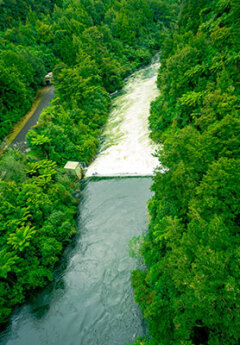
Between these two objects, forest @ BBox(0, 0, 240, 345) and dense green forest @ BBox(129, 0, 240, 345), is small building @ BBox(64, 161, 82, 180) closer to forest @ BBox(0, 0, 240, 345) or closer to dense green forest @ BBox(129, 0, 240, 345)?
forest @ BBox(0, 0, 240, 345)

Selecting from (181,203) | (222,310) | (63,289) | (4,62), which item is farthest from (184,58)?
(4,62)

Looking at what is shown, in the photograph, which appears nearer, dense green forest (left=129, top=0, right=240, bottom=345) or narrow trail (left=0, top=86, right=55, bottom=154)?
dense green forest (left=129, top=0, right=240, bottom=345)

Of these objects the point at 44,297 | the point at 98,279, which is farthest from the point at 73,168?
the point at 44,297

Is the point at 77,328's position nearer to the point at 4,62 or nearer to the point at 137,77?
the point at 4,62

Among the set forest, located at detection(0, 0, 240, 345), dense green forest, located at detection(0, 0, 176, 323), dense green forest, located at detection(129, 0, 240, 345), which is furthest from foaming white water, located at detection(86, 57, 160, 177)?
dense green forest, located at detection(129, 0, 240, 345)

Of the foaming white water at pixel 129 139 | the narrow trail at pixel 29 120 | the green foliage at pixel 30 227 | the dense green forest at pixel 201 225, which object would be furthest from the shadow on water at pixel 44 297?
the narrow trail at pixel 29 120

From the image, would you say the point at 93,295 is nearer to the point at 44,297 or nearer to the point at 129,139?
the point at 44,297
